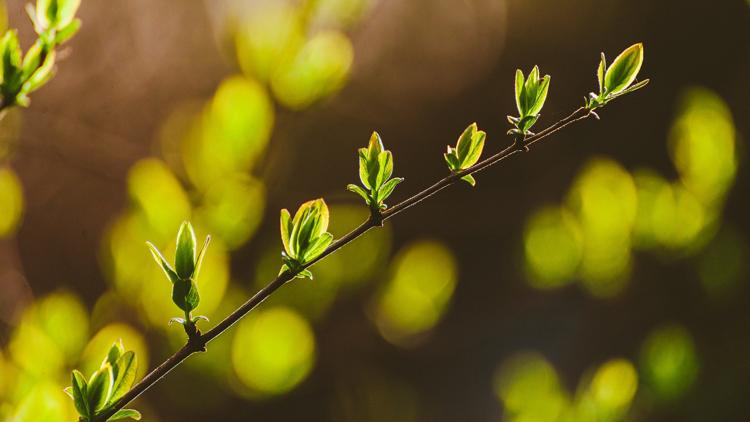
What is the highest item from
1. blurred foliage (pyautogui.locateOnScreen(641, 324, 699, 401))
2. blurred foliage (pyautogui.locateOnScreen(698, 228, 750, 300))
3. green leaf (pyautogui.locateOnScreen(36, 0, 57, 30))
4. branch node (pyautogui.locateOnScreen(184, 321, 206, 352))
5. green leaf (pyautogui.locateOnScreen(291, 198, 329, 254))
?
green leaf (pyautogui.locateOnScreen(36, 0, 57, 30))

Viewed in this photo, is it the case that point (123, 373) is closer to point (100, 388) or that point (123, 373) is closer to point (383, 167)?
point (100, 388)

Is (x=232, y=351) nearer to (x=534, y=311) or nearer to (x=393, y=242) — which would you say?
(x=393, y=242)

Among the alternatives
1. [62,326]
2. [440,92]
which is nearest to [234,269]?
[62,326]

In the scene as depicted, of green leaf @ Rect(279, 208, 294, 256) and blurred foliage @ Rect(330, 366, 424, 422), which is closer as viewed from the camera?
green leaf @ Rect(279, 208, 294, 256)

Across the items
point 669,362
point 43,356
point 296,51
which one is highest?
point 296,51

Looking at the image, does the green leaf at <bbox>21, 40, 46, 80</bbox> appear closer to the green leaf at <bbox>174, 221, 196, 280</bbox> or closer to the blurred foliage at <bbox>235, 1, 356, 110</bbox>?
the green leaf at <bbox>174, 221, 196, 280</bbox>

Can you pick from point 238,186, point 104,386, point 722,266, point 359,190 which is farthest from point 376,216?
point 722,266

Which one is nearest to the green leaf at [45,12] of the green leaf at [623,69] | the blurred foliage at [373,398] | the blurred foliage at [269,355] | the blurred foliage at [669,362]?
the green leaf at [623,69]

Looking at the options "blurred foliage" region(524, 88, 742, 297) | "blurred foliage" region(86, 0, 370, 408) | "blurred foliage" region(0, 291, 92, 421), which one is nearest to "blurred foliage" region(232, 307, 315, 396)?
"blurred foliage" region(86, 0, 370, 408)
